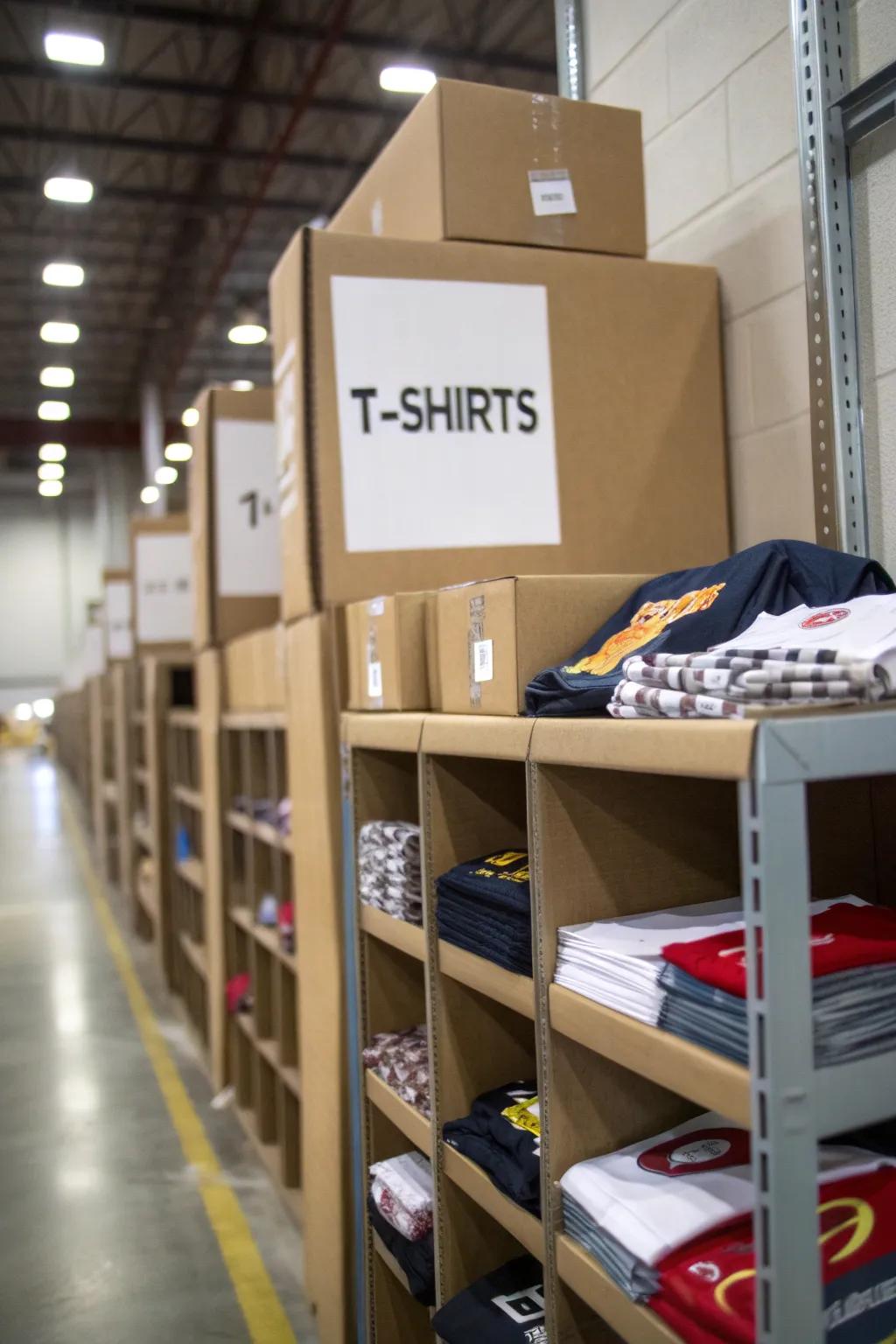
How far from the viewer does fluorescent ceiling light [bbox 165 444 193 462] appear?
A: 803 inches

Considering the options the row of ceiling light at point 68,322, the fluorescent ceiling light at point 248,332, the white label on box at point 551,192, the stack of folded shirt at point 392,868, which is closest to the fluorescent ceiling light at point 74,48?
the row of ceiling light at point 68,322

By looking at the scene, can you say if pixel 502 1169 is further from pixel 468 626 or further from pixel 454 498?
pixel 454 498

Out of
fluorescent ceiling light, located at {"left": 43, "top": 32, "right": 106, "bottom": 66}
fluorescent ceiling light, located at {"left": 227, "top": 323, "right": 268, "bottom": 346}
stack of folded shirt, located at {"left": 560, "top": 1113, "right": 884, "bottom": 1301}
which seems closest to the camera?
stack of folded shirt, located at {"left": 560, "top": 1113, "right": 884, "bottom": 1301}

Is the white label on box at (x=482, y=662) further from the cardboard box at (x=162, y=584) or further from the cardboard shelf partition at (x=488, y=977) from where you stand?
the cardboard box at (x=162, y=584)

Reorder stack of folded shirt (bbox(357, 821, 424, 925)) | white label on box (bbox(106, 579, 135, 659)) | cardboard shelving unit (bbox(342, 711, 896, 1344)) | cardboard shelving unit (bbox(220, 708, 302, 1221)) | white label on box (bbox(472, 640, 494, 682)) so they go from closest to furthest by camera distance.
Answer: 1. cardboard shelving unit (bbox(342, 711, 896, 1344))
2. white label on box (bbox(472, 640, 494, 682))
3. stack of folded shirt (bbox(357, 821, 424, 925))
4. cardboard shelving unit (bbox(220, 708, 302, 1221))
5. white label on box (bbox(106, 579, 135, 659))

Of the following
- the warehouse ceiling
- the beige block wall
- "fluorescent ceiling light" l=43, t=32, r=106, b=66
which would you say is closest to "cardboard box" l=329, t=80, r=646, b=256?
the beige block wall

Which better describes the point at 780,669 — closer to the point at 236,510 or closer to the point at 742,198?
the point at 742,198

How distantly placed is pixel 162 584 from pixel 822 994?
22.4ft

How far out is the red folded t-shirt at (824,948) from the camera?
1.20m

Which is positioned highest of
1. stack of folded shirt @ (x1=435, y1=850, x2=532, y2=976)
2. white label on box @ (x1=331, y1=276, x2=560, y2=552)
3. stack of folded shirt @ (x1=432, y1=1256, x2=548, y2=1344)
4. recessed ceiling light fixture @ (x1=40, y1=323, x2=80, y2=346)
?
recessed ceiling light fixture @ (x1=40, y1=323, x2=80, y2=346)

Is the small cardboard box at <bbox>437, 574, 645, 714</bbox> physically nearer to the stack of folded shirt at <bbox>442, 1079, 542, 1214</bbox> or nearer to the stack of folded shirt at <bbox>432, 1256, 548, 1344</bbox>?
the stack of folded shirt at <bbox>442, 1079, 542, 1214</bbox>

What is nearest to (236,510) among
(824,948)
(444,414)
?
(444,414)

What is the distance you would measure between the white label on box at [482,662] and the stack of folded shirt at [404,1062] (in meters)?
0.76

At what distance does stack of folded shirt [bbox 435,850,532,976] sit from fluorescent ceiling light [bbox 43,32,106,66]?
26.7 ft
